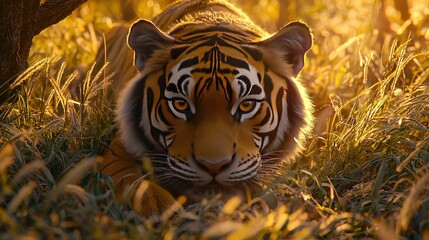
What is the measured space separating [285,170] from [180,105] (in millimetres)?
830

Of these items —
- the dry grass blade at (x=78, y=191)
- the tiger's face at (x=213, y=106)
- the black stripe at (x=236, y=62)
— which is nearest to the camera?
the dry grass blade at (x=78, y=191)

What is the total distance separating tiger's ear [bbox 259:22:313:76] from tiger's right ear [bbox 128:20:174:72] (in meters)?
0.60

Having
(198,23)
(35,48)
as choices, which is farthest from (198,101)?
(35,48)

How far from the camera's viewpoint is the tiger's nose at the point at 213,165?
459 cm

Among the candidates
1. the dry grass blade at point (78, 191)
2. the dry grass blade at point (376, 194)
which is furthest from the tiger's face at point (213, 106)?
the dry grass blade at point (78, 191)

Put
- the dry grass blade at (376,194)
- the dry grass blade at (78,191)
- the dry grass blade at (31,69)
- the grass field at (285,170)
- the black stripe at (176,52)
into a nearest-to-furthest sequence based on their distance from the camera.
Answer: the dry grass blade at (78,191)
the grass field at (285,170)
the dry grass blade at (376,194)
the dry grass blade at (31,69)
the black stripe at (176,52)

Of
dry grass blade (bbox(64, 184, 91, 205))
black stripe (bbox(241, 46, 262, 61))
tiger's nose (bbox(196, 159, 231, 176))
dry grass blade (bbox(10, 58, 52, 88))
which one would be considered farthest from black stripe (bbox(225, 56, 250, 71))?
dry grass blade (bbox(64, 184, 91, 205))

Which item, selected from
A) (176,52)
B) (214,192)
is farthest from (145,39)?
(214,192)

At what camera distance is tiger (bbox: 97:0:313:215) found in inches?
188

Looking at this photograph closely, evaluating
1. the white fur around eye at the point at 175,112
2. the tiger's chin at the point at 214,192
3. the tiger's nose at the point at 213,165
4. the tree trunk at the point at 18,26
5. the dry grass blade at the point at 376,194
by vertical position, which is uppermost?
the tree trunk at the point at 18,26

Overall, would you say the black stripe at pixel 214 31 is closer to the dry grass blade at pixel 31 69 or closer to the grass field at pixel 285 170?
the grass field at pixel 285 170

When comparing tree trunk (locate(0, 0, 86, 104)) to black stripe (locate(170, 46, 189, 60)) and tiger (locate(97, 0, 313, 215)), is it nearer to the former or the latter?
tiger (locate(97, 0, 313, 215))

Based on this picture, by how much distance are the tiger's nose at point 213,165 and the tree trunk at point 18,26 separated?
144 cm

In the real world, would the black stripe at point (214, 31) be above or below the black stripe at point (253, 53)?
above
